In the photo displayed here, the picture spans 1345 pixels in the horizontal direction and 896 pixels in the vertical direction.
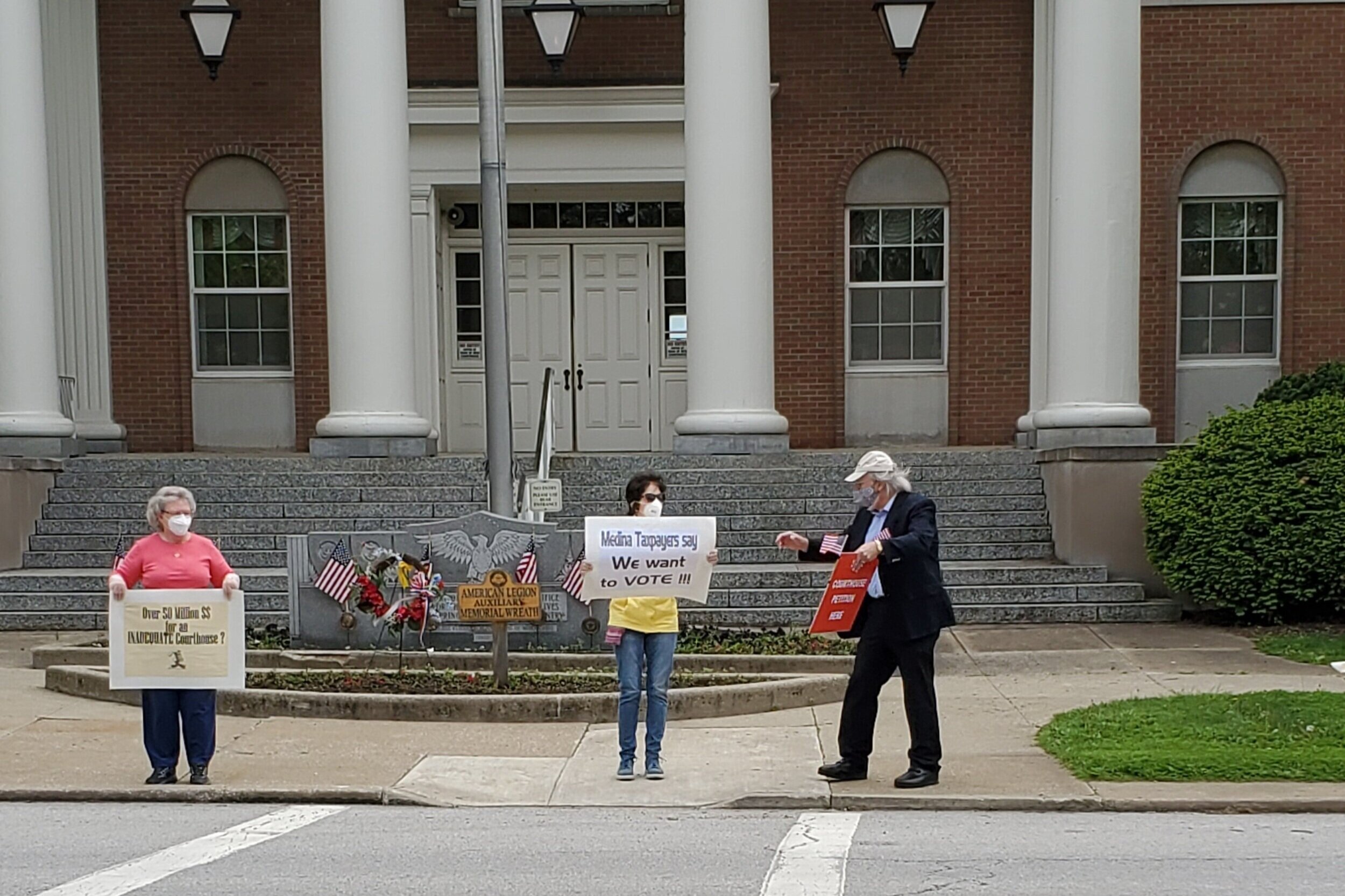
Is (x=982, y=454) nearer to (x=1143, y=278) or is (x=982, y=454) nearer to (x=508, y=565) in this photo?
(x=1143, y=278)

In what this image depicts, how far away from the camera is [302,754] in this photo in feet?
28.5

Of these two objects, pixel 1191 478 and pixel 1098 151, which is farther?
pixel 1098 151

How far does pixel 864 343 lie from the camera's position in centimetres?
1789

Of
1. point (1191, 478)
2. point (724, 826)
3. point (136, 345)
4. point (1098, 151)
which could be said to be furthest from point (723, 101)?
point (724, 826)

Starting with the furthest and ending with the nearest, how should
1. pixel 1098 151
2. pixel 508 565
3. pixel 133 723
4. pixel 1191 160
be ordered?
1. pixel 1191 160
2. pixel 1098 151
3. pixel 508 565
4. pixel 133 723

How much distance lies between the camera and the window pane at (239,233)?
58.2 feet

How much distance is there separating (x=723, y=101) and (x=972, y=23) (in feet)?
14.1

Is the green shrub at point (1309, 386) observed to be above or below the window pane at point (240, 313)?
below

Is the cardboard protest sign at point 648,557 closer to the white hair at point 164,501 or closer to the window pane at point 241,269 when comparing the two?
the white hair at point 164,501

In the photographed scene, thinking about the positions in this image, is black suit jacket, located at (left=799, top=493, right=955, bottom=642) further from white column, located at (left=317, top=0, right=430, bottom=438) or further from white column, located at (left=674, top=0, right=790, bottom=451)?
white column, located at (left=317, top=0, right=430, bottom=438)

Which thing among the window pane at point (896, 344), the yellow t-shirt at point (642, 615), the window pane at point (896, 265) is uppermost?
the window pane at point (896, 265)

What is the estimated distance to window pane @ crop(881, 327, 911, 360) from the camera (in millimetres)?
17859

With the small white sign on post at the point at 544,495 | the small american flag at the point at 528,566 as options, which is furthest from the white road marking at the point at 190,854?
the small white sign on post at the point at 544,495

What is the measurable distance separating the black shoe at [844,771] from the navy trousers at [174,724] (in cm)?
327
